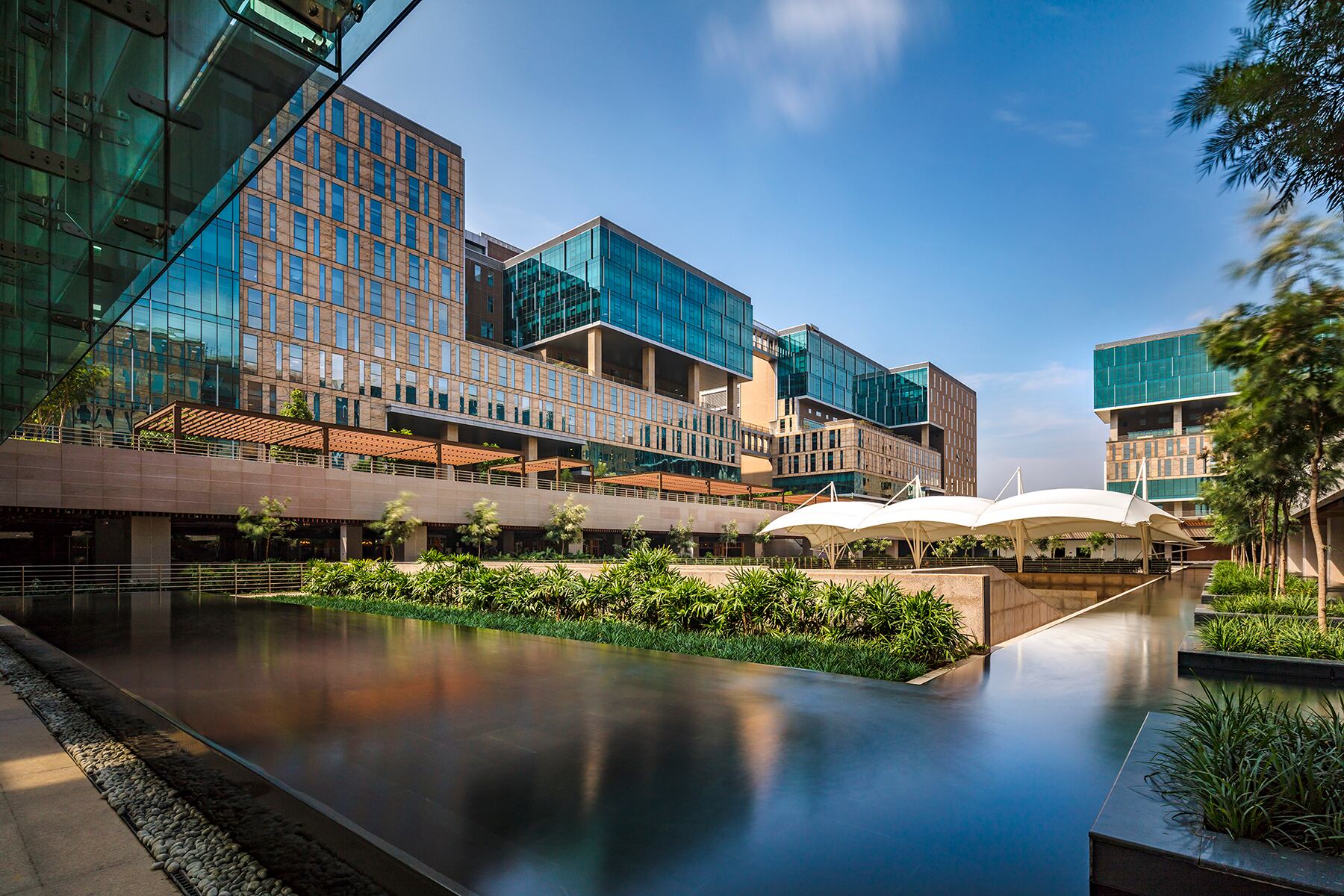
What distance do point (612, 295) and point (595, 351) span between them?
553 cm

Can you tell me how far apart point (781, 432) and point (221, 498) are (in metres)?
76.5

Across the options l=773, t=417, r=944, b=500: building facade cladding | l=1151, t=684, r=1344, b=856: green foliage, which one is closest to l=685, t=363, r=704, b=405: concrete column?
l=773, t=417, r=944, b=500: building facade cladding

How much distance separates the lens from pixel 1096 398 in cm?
8525

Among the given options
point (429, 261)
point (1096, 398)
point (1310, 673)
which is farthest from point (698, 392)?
point (1310, 673)

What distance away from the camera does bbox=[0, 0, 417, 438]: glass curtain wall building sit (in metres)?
3.93

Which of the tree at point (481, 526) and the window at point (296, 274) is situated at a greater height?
the window at point (296, 274)

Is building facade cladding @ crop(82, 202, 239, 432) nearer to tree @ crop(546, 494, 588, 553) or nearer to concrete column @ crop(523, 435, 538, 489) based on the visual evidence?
tree @ crop(546, 494, 588, 553)

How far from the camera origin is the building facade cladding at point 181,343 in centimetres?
4116

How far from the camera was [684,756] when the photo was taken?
5.63 metres

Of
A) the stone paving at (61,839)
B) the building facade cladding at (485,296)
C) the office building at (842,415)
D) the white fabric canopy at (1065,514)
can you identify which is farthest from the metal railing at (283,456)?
the office building at (842,415)

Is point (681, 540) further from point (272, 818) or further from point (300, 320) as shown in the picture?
point (272, 818)

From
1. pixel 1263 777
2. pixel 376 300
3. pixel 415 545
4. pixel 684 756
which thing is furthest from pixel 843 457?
pixel 1263 777

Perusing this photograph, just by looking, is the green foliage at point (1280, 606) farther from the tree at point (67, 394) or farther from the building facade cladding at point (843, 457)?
the building facade cladding at point (843, 457)

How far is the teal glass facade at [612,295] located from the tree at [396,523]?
3176 cm
